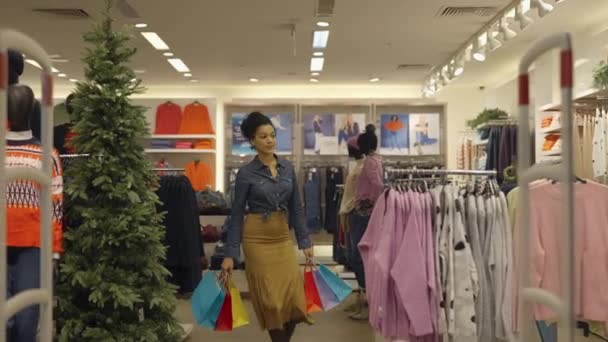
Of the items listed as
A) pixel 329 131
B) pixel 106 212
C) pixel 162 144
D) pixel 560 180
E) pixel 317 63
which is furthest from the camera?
pixel 329 131

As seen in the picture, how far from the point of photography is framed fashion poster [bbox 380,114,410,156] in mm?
10273

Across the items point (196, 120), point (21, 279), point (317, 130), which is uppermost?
point (196, 120)

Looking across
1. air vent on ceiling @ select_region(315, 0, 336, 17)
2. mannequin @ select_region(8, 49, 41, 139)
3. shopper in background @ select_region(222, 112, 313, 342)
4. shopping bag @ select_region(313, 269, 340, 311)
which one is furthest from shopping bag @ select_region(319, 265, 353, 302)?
air vent on ceiling @ select_region(315, 0, 336, 17)

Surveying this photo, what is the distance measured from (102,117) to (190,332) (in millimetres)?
2371

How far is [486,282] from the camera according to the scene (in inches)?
116

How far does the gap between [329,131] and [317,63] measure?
1441 mm

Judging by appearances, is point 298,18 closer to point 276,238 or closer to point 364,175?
point 364,175

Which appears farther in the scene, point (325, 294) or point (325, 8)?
point (325, 8)

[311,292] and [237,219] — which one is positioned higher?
[237,219]

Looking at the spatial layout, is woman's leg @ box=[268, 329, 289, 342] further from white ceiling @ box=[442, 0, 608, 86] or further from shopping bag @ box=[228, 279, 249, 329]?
white ceiling @ box=[442, 0, 608, 86]

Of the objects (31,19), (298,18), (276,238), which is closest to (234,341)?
(276,238)


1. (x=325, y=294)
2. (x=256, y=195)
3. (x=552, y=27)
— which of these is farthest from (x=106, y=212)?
(x=552, y=27)

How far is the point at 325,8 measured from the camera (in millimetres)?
6207

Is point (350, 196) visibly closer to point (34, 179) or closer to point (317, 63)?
point (34, 179)
